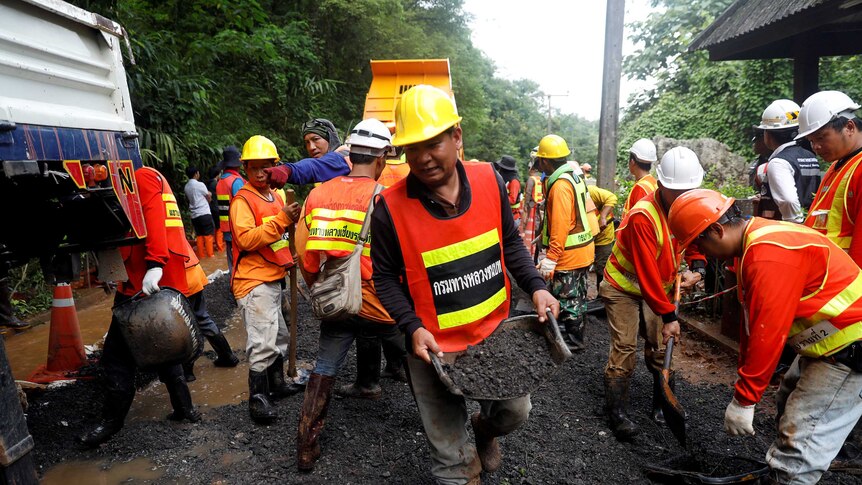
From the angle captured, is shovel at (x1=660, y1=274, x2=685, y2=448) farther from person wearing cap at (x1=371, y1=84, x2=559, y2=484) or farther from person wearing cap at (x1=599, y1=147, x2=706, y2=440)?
person wearing cap at (x1=371, y1=84, x2=559, y2=484)

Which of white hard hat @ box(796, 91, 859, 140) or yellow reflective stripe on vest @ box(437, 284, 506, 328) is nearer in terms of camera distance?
yellow reflective stripe on vest @ box(437, 284, 506, 328)

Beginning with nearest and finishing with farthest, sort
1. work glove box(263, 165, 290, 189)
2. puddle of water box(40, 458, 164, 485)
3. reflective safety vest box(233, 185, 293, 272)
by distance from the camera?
puddle of water box(40, 458, 164, 485)
work glove box(263, 165, 290, 189)
reflective safety vest box(233, 185, 293, 272)

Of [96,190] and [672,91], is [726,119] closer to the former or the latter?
[672,91]

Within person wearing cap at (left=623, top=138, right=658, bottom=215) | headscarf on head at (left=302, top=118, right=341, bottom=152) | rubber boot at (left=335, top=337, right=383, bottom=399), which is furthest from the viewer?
person wearing cap at (left=623, top=138, right=658, bottom=215)

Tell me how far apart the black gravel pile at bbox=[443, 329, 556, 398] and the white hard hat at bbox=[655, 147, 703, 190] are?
1.40 m

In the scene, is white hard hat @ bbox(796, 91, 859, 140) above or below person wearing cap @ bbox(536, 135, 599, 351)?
above

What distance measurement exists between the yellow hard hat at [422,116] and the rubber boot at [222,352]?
3477 mm

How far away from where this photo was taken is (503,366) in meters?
2.33

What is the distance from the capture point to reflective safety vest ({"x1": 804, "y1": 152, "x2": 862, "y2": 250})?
3045 millimetres

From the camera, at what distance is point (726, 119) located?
15.2 metres

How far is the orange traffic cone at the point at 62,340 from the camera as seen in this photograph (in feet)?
15.0

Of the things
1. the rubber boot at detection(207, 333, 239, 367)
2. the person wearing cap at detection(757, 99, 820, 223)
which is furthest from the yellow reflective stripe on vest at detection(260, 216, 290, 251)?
the person wearing cap at detection(757, 99, 820, 223)

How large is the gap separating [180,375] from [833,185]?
425 centimetres

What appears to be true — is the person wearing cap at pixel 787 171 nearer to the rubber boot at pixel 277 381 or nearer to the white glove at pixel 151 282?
the rubber boot at pixel 277 381
